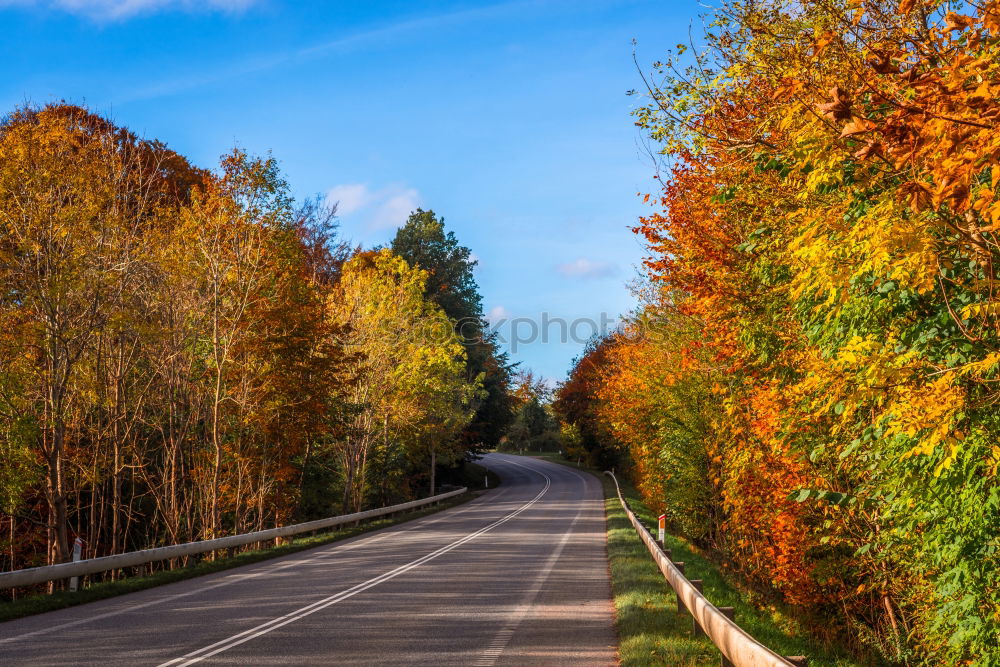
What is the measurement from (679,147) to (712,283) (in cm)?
291

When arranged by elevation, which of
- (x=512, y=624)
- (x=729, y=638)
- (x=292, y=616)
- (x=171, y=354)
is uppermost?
(x=171, y=354)

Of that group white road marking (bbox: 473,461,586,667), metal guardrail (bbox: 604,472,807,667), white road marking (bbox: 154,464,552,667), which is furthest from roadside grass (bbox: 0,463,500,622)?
metal guardrail (bbox: 604,472,807,667)

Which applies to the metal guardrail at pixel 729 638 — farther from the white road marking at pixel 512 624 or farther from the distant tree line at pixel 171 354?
the distant tree line at pixel 171 354

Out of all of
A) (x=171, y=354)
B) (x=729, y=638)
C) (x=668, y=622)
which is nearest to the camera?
(x=729, y=638)

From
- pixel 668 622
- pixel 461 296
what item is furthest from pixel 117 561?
pixel 461 296

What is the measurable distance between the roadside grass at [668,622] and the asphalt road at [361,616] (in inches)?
12.9

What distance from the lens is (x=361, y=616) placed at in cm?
1033

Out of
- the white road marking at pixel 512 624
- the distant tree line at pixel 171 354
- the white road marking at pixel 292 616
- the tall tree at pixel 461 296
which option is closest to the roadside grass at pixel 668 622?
the white road marking at pixel 512 624

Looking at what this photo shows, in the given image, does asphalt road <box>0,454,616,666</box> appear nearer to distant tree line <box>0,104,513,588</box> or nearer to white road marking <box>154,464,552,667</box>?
white road marking <box>154,464,552,667</box>

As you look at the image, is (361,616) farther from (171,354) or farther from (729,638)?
(171,354)

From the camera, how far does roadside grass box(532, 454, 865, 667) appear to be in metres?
8.11

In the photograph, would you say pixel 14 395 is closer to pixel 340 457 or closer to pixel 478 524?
pixel 478 524

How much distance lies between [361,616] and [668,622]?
153 inches

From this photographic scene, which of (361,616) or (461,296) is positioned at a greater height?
(461,296)
